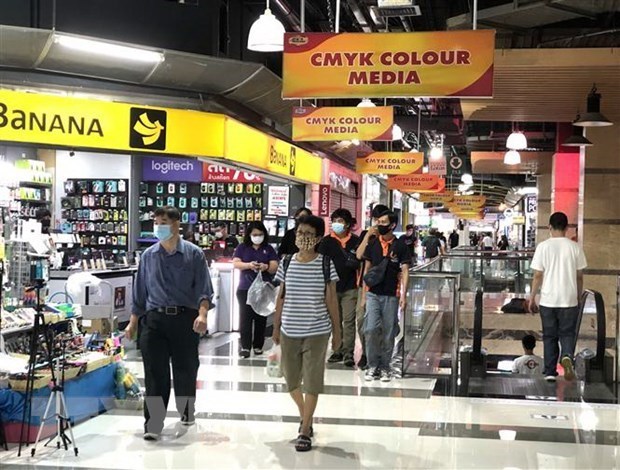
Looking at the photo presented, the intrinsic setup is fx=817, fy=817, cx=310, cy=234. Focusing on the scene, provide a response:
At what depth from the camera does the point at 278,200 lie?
15984 millimetres

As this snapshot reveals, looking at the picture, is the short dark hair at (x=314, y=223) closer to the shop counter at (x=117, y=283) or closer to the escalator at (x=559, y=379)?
the escalator at (x=559, y=379)

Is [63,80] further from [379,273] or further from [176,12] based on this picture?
[379,273]

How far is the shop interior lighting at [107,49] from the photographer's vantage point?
8.27m

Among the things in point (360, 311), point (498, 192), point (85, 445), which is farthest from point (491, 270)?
point (498, 192)

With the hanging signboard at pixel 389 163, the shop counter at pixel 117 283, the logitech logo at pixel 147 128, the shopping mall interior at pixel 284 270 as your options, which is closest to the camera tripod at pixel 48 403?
the shopping mall interior at pixel 284 270

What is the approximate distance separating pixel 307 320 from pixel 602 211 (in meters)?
7.10

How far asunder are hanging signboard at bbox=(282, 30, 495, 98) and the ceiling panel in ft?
5.80

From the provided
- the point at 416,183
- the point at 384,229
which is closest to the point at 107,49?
the point at 384,229

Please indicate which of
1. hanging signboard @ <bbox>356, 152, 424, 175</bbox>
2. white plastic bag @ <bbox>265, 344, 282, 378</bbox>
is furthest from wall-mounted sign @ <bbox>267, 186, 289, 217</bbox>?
white plastic bag @ <bbox>265, 344, 282, 378</bbox>

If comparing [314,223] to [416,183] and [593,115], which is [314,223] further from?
[416,183]

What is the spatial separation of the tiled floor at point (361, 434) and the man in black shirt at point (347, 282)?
1.18 m

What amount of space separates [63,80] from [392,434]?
5.63 m

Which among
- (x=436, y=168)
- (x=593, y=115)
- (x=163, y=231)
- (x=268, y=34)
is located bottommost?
(x=163, y=231)

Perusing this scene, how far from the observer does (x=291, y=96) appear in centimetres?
701
